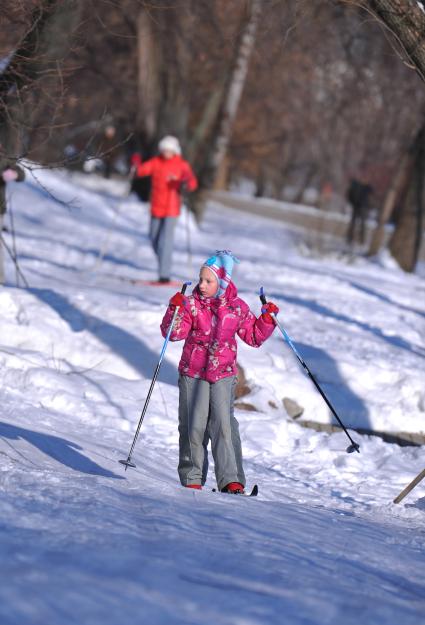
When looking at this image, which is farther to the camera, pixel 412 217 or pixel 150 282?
pixel 412 217

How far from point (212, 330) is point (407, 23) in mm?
2971

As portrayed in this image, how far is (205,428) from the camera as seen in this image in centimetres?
653

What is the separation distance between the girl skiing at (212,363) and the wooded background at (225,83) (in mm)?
2174

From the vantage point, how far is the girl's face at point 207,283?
6242mm

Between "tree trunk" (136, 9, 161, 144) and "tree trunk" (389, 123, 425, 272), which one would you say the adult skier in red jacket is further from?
"tree trunk" (136, 9, 161, 144)

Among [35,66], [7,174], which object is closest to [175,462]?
[7,174]

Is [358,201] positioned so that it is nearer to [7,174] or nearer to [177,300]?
[7,174]

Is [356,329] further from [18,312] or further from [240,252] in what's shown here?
[240,252]

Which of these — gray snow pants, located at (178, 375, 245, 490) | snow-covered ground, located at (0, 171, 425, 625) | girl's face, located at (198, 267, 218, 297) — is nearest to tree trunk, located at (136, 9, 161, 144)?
snow-covered ground, located at (0, 171, 425, 625)

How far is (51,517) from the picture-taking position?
467cm

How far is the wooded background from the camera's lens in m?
8.80

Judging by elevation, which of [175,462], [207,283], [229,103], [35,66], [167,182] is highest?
[229,103]

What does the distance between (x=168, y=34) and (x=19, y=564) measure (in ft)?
70.1

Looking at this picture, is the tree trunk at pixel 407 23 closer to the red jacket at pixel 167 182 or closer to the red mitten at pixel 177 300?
the red mitten at pixel 177 300
